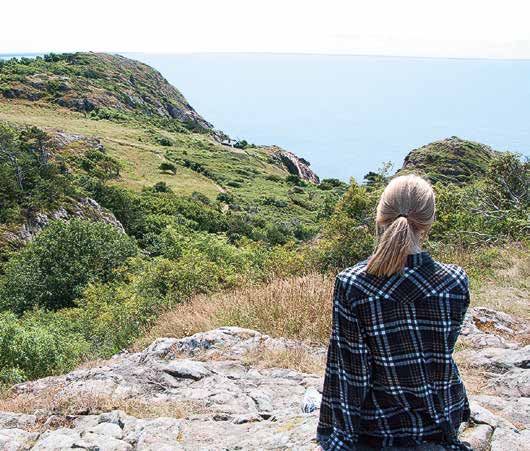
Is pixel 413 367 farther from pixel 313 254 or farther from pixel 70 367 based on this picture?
pixel 313 254

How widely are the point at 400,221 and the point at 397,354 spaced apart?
2.59ft

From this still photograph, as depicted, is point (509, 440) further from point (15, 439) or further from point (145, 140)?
point (145, 140)

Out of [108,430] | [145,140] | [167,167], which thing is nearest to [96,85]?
[145,140]

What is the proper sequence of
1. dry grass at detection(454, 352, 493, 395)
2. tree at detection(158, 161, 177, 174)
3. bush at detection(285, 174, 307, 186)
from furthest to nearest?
bush at detection(285, 174, 307, 186), tree at detection(158, 161, 177, 174), dry grass at detection(454, 352, 493, 395)

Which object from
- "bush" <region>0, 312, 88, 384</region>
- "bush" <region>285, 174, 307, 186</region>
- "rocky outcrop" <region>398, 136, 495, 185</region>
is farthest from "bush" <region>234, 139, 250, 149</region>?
"bush" <region>0, 312, 88, 384</region>

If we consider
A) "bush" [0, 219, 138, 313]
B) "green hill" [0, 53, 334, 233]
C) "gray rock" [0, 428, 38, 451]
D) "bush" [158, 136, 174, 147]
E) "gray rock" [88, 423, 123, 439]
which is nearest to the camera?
"gray rock" [0, 428, 38, 451]

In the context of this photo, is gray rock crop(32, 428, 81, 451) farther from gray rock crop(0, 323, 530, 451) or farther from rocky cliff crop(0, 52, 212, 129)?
rocky cliff crop(0, 52, 212, 129)

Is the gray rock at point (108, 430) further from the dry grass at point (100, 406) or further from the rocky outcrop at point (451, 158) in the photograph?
the rocky outcrop at point (451, 158)

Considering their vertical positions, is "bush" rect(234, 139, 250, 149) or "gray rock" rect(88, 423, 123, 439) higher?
"gray rock" rect(88, 423, 123, 439)

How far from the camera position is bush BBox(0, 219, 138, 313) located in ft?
70.9

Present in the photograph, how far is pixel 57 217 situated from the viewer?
30844mm

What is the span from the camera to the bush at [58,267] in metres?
21.6

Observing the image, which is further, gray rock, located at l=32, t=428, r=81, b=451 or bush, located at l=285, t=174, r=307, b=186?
bush, located at l=285, t=174, r=307, b=186

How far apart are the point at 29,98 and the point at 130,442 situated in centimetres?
8807
